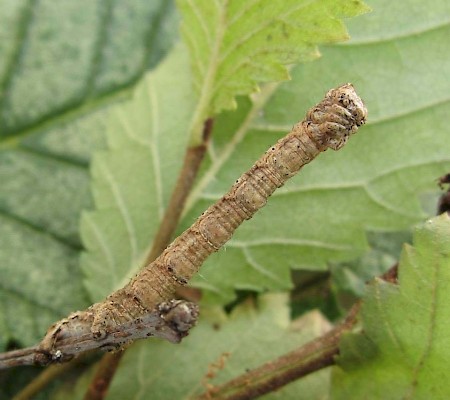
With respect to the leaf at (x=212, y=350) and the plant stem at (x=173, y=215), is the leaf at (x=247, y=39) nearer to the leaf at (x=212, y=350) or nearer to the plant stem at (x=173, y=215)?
the plant stem at (x=173, y=215)

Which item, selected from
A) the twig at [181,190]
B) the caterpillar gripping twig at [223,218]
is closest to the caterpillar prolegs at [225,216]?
the caterpillar gripping twig at [223,218]

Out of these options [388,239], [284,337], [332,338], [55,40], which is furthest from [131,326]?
[55,40]

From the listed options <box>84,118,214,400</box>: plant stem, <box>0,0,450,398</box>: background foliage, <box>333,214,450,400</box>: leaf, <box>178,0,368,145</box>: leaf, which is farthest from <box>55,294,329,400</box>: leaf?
<box>178,0,368,145</box>: leaf

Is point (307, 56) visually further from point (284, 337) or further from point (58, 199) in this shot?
point (58, 199)

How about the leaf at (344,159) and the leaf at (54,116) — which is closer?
the leaf at (344,159)

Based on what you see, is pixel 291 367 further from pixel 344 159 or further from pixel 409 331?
pixel 344 159
